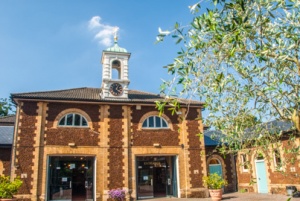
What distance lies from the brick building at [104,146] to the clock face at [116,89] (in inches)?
2.7

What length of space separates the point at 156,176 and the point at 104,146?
4.94 m

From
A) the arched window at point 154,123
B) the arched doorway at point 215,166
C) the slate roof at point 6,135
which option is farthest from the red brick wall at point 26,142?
the arched doorway at point 215,166

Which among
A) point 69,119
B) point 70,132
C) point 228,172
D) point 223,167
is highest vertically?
point 69,119

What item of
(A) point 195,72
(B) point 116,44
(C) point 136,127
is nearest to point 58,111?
(C) point 136,127

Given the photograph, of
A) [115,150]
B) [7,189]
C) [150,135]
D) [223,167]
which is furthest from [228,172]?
[7,189]

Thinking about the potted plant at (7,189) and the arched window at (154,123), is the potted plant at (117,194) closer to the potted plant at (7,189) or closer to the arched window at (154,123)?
the arched window at (154,123)

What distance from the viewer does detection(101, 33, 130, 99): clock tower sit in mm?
19078

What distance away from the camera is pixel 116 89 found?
755 inches

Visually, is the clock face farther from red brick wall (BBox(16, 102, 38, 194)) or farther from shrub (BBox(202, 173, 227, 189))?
shrub (BBox(202, 173, 227, 189))

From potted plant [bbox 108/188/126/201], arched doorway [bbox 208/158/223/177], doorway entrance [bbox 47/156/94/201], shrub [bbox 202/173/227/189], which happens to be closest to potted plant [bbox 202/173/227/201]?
shrub [bbox 202/173/227/189]

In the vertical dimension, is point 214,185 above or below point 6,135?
below

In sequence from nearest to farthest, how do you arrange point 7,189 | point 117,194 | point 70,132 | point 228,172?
point 7,189 → point 117,194 → point 70,132 → point 228,172

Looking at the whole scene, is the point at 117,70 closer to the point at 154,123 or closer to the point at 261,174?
the point at 154,123

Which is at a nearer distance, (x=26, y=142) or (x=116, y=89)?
(x=26, y=142)
